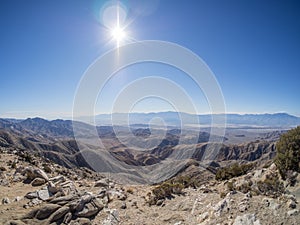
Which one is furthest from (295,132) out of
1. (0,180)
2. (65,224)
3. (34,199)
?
(0,180)

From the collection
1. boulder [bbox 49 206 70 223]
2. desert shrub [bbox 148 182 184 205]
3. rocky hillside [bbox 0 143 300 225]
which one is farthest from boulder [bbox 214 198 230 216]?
boulder [bbox 49 206 70 223]

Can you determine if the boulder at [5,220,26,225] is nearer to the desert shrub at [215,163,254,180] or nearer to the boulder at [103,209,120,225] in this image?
the boulder at [103,209,120,225]

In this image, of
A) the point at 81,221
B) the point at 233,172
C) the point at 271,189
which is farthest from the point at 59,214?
the point at 233,172

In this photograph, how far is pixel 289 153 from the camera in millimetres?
13867

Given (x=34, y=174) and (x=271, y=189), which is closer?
(x=271, y=189)

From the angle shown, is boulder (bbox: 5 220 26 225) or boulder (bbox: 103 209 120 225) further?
boulder (bbox: 103 209 120 225)

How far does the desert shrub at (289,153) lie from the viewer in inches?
530

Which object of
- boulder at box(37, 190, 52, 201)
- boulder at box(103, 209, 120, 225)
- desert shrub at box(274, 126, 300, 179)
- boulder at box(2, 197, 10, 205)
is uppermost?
desert shrub at box(274, 126, 300, 179)

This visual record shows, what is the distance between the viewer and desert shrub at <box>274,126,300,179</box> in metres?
13.5

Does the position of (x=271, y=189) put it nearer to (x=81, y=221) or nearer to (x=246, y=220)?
(x=246, y=220)

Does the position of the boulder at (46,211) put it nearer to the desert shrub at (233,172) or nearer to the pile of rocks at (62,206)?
the pile of rocks at (62,206)

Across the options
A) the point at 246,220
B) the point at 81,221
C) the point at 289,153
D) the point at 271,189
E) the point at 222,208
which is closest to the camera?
the point at 246,220

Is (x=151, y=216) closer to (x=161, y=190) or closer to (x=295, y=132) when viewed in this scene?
(x=161, y=190)

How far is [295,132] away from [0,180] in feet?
67.3
